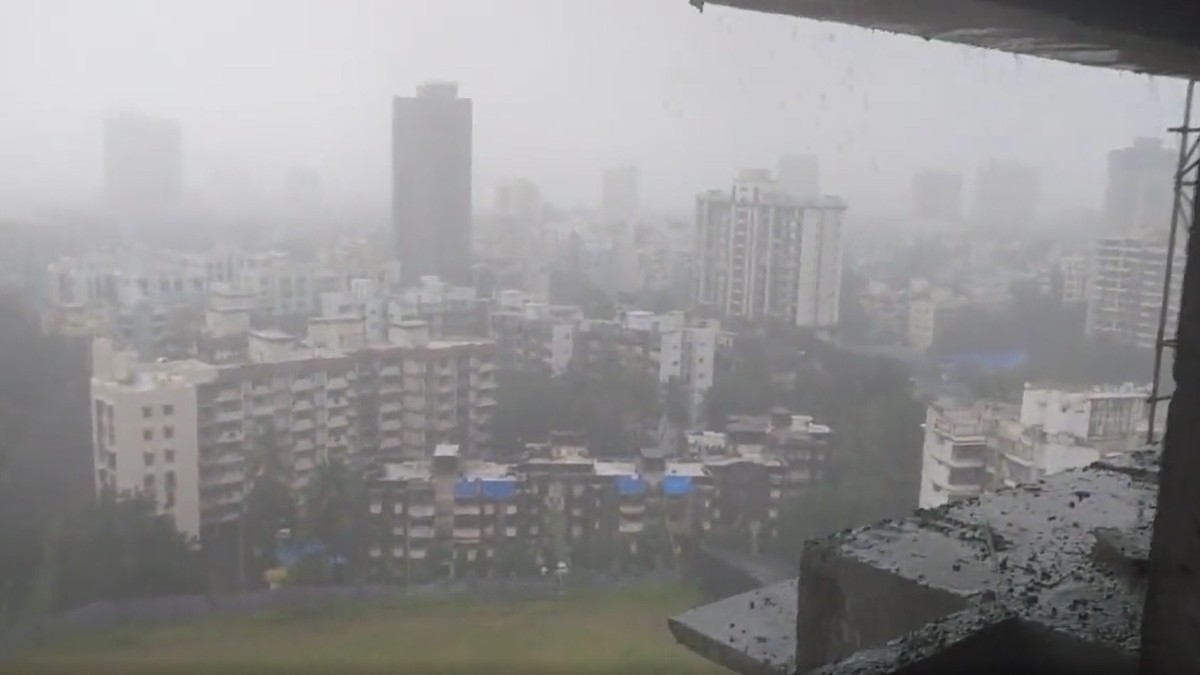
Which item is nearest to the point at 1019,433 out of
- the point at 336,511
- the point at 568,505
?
the point at 568,505

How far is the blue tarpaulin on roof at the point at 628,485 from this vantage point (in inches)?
140

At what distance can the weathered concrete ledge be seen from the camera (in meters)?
0.86

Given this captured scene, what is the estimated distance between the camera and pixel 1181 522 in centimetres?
69

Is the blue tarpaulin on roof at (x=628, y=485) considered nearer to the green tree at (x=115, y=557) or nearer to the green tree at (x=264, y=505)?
the green tree at (x=264, y=505)

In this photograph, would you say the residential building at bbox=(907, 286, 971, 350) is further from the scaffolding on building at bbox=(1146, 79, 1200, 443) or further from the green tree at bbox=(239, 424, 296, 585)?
the green tree at bbox=(239, 424, 296, 585)

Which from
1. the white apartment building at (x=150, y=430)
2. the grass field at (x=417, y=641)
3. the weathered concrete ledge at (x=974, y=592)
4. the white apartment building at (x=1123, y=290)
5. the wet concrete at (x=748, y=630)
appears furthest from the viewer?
the white apartment building at (x=150, y=430)

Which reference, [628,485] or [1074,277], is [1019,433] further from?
[628,485]

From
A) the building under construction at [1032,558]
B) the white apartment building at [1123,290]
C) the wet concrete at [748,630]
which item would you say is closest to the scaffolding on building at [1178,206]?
the building under construction at [1032,558]

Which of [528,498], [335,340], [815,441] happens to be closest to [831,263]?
[815,441]

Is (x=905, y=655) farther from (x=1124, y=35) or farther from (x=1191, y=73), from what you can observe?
(x=1191, y=73)

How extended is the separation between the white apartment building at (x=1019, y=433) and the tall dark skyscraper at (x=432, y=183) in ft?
5.92

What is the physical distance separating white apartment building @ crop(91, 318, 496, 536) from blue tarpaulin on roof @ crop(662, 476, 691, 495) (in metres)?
0.65

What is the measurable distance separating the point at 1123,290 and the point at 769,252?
1171mm

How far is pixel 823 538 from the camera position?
1.30m
